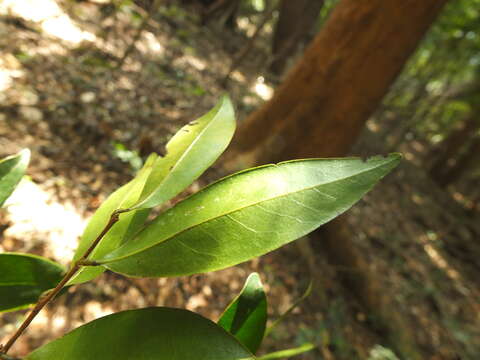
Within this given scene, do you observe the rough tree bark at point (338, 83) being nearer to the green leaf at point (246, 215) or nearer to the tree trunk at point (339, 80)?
the tree trunk at point (339, 80)

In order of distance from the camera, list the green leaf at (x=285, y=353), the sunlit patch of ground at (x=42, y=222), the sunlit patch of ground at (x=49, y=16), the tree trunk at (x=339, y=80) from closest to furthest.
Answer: the green leaf at (x=285, y=353), the sunlit patch of ground at (x=42, y=222), the tree trunk at (x=339, y=80), the sunlit patch of ground at (x=49, y=16)

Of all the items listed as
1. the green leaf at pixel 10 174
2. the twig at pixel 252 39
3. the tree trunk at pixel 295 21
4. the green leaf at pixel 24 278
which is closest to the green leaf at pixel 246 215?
the green leaf at pixel 24 278

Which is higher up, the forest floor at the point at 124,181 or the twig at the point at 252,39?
the twig at the point at 252,39

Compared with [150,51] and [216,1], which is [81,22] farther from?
[216,1]

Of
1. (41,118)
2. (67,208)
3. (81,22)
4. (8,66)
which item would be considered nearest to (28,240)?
(67,208)

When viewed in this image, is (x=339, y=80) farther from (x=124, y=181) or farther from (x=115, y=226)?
(x=115, y=226)

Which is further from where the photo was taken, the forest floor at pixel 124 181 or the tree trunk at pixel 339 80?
the tree trunk at pixel 339 80

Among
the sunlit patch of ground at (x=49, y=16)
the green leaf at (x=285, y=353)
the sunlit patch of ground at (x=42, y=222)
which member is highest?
the green leaf at (x=285, y=353)

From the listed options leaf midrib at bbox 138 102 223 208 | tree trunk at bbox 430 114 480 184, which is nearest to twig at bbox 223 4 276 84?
leaf midrib at bbox 138 102 223 208
